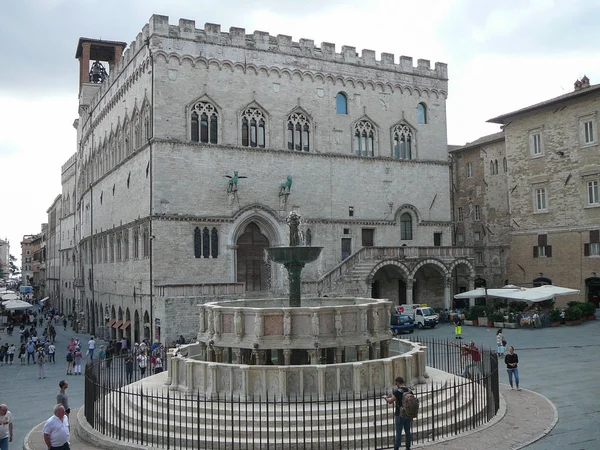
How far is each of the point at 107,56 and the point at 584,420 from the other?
50.9 metres

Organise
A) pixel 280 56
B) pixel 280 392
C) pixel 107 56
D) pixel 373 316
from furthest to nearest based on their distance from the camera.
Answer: pixel 107 56 → pixel 280 56 → pixel 373 316 → pixel 280 392

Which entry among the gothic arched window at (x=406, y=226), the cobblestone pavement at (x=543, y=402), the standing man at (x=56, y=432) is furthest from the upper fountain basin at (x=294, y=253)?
the gothic arched window at (x=406, y=226)

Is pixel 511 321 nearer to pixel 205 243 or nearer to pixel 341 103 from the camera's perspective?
pixel 341 103

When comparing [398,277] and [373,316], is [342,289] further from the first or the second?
[373,316]

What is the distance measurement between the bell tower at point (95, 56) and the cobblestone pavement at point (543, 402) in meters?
34.2

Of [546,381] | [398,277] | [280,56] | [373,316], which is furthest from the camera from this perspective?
[398,277]

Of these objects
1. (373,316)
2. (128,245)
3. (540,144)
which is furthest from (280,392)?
(540,144)

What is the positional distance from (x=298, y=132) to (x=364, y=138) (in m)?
5.02

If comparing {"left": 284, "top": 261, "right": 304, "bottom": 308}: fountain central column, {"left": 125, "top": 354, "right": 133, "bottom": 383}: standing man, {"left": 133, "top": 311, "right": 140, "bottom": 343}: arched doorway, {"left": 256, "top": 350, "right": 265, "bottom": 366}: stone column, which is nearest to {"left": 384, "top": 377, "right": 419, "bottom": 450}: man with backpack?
{"left": 256, "top": 350, "right": 265, "bottom": 366}: stone column

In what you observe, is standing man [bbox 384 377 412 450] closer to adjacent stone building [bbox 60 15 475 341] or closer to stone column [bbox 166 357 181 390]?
stone column [bbox 166 357 181 390]

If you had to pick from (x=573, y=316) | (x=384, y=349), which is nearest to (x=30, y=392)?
(x=384, y=349)

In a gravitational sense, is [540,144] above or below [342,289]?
above

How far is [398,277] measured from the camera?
40.9 metres

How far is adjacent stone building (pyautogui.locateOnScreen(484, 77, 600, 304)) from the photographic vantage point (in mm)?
38062
